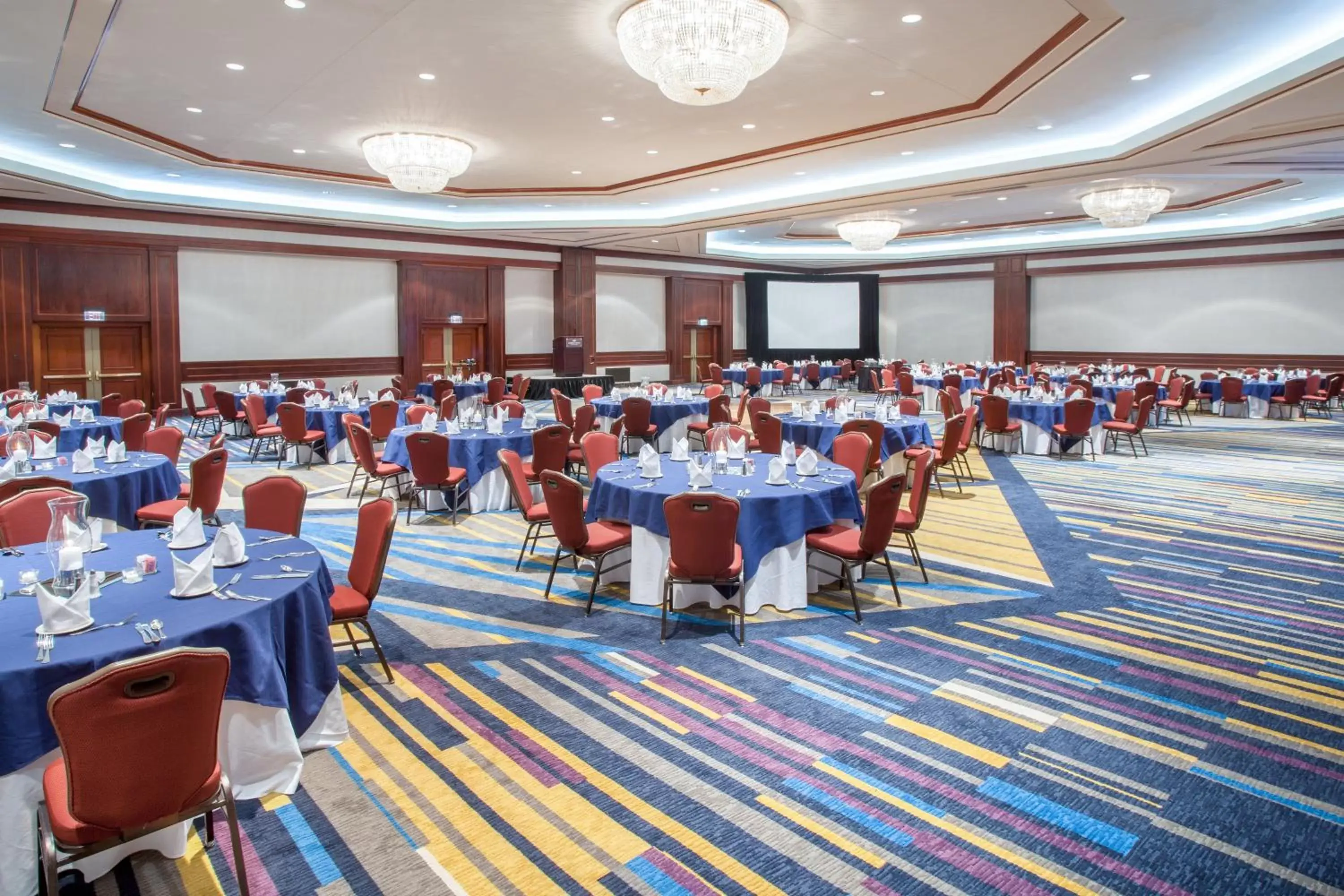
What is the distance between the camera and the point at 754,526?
510 cm

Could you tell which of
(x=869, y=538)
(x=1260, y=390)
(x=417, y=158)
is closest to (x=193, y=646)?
(x=869, y=538)

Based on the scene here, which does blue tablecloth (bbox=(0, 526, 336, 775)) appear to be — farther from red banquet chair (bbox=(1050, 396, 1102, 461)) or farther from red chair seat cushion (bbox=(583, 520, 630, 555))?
red banquet chair (bbox=(1050, 396, 1102, 461))

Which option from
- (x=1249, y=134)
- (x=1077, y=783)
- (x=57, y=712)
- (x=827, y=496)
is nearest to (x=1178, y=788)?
(x=1077, y=783)

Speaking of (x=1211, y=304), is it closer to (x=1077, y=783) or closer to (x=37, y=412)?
(x=1077, y=783)

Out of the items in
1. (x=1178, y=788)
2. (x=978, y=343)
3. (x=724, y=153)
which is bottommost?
(x=1178, y=788)

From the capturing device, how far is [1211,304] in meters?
20.2

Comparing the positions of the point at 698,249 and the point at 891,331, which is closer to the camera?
the point at 698,249

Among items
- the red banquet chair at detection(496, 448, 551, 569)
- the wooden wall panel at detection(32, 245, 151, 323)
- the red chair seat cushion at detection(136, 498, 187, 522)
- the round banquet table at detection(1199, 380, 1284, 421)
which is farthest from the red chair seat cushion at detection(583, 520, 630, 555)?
the round banquet table at detection(1199, 380, 1284, 421)

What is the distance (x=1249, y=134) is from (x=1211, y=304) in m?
13.2

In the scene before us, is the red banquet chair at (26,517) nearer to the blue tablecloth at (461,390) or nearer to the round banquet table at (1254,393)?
the blue tablecloth at (461,390)

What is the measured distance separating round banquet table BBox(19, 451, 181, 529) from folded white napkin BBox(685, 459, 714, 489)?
412 centimetres

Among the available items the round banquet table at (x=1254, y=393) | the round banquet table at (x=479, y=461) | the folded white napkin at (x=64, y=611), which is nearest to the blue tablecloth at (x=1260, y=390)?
the round banquet table at (x=1254, y=393)

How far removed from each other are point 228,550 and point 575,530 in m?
2.04

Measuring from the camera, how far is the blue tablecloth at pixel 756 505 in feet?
16.7
